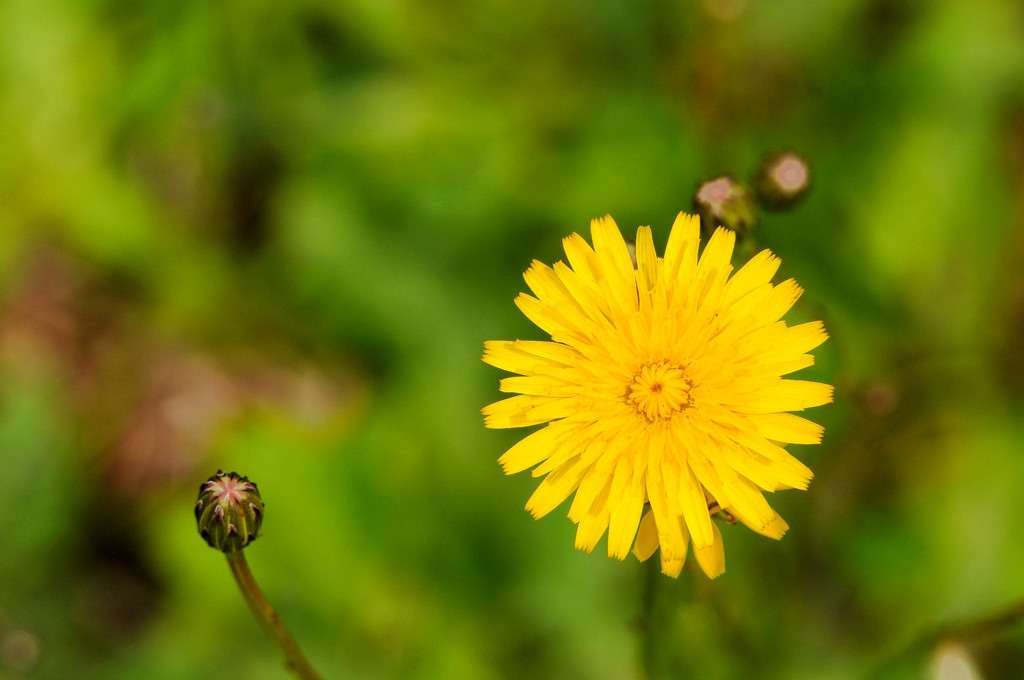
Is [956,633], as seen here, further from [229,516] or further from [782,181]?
[229,516]

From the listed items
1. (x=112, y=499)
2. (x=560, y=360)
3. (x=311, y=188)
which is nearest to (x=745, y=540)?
(x=560, y=360)

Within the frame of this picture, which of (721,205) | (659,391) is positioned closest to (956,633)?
(659,391)

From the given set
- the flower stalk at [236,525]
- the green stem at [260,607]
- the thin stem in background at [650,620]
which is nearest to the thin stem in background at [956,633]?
the thin stem in background at [650,620]

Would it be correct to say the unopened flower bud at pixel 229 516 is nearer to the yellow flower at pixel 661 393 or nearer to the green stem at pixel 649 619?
the yellow flower at pixel 661 393

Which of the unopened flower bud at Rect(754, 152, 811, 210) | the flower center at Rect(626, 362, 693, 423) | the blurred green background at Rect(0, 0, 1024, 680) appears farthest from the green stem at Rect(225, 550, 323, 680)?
the unopened flower bud at Rect(754, 152, 811, 210)

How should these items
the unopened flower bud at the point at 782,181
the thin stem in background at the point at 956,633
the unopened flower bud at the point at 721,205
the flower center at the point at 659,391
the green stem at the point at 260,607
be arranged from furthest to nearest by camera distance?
1. the unopened flower bud at the point at 782,181
2. the thin stem in background at the point at 956,633
3. the unopened flower bud at the point at 721,205
4. the flower center at the point at 659,391
5. the green stem at the point at 260,607

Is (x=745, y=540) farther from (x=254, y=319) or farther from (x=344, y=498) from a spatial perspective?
(x=254, y=319)
